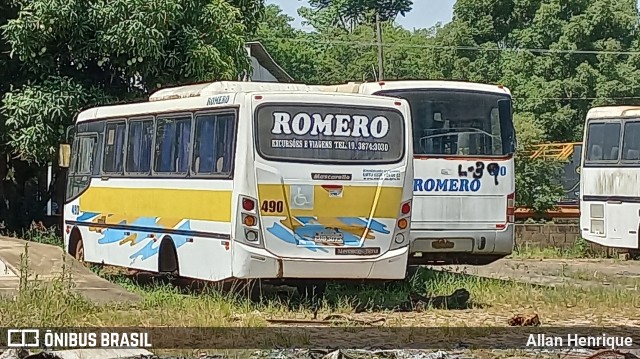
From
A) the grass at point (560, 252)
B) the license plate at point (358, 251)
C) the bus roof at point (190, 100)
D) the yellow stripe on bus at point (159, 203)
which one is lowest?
the grass at point (560, 252)

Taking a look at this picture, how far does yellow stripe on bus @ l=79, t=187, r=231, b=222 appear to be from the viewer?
12.8 meters

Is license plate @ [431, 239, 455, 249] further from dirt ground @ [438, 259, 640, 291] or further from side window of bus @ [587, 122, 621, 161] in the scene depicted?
side window of bus @ [587, 122, 621, 161]

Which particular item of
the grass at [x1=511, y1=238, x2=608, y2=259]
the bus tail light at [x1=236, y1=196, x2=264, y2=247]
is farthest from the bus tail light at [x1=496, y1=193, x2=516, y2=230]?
the grass at [x1=511, y1=238, x2=608, y2=259]

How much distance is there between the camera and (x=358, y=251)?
1256 centimetres

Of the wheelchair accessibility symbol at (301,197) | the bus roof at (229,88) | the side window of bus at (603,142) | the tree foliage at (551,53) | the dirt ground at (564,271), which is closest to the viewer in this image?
the wheelchair accessibility symbol at (301,197)

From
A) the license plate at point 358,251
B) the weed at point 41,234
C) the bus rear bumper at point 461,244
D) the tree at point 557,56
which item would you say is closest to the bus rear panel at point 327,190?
the license plate at point 358,251

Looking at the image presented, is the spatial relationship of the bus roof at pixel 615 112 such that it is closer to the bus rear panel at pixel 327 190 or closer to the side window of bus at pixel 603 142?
the side window of bus at pixel 603 142

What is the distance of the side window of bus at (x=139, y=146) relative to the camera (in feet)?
48.3

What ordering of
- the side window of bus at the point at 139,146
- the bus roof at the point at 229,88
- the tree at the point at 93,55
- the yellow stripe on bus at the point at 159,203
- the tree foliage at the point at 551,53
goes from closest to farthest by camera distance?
the yellow stripe on bus at the point at 159,203
the bus roof at the point at 229,88
the side window of bus at the point at 139,146
the tree at the point at 93,55
the tree foliage at the point at 551,53

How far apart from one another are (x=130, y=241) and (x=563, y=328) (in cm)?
630

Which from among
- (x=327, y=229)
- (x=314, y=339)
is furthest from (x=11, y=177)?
(x=314, y=339)

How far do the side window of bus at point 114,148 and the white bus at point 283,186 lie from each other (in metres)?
1.50

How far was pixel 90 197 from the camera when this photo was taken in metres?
16.2

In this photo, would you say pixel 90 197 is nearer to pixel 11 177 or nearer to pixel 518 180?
pixel 11 177
